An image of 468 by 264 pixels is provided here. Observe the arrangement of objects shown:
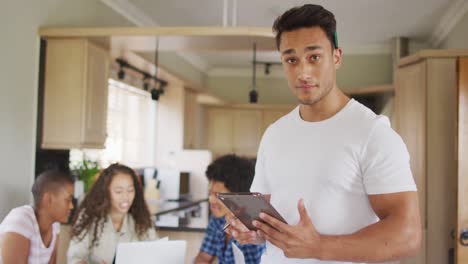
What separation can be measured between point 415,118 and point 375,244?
3114mm

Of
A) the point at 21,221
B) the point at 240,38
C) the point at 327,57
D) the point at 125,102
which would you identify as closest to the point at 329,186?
the point at 327,57

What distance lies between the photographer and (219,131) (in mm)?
8141

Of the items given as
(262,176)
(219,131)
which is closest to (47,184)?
(262,176)

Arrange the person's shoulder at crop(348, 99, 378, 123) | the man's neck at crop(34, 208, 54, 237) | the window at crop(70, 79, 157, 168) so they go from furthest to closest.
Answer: the window at crop(70, 79, 157, 168) → the man's neck at crop(34, 208, 54, 237) → the person's shoulder at crop(348, 99, 378, 123)

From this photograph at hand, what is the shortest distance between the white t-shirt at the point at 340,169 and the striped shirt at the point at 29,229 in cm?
142

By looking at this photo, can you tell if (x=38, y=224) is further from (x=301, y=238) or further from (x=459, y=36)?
(x=459, y=36)

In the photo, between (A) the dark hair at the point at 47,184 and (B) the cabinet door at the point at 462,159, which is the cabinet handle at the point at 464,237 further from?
(A) the dark hair at the point at 47,184

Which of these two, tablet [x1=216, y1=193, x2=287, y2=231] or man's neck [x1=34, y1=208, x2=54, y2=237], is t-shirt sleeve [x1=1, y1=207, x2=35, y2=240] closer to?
man's neck [x1=34, y1=208, x2=54, y2=237]

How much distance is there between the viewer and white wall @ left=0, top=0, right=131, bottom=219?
312 cm

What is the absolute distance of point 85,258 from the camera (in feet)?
8.05

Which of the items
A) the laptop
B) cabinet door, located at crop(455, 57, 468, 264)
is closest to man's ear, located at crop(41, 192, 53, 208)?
the laptop

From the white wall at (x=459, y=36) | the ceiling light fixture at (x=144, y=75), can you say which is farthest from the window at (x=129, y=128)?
the white wall at (x=459, y=36)

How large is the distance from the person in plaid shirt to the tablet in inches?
37.2

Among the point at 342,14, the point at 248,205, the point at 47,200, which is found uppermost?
the point at 342,14
